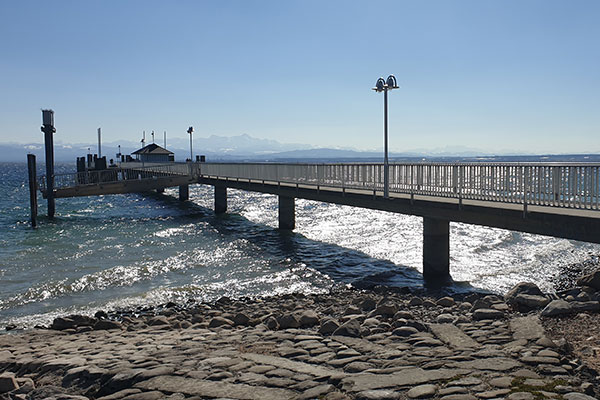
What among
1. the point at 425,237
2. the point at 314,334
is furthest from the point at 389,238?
the point at 314,334

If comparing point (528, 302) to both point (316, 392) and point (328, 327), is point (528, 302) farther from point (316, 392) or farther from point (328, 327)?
point (316, 392)

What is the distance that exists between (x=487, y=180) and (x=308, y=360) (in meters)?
8.78

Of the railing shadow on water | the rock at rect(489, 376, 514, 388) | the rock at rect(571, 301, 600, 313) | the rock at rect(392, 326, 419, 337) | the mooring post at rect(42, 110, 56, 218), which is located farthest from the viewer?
the mooring post at rect(42, 110, 56, 218)

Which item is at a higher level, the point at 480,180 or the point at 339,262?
the point at 480,180

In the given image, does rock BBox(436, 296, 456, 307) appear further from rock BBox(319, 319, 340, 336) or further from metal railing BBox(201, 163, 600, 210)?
rock BBox(319, 319, 340, 336)

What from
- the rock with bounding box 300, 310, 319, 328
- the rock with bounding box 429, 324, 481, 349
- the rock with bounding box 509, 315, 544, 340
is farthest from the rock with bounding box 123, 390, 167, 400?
the rock with bounding box 509, 315, 544, 340

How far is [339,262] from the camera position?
674 inches

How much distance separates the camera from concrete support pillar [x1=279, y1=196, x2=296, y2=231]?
24844 mm

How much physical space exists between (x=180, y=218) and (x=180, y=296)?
18036mm

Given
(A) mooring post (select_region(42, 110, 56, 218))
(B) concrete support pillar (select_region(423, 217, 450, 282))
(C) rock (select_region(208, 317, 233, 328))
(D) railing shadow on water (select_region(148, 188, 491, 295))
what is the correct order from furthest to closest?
(A) mooring post (select_region(42, 110, 56, 218)), (B) concrete support pillar (select_region(423, 217, 450, 282)), (D) railing shadow on water (select_region(148, 188, 491, 295)), (C) rock (select_region(208, 317, 233, 328))

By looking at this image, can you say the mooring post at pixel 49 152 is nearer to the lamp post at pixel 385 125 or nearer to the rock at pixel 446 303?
the lamp post at pixel 385 125

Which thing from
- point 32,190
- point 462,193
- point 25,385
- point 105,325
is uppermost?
point 462,193

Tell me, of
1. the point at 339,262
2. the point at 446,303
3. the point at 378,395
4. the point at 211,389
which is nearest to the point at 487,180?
the point at 446,303

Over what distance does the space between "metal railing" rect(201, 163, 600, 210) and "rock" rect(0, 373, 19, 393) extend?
34.9 feet
